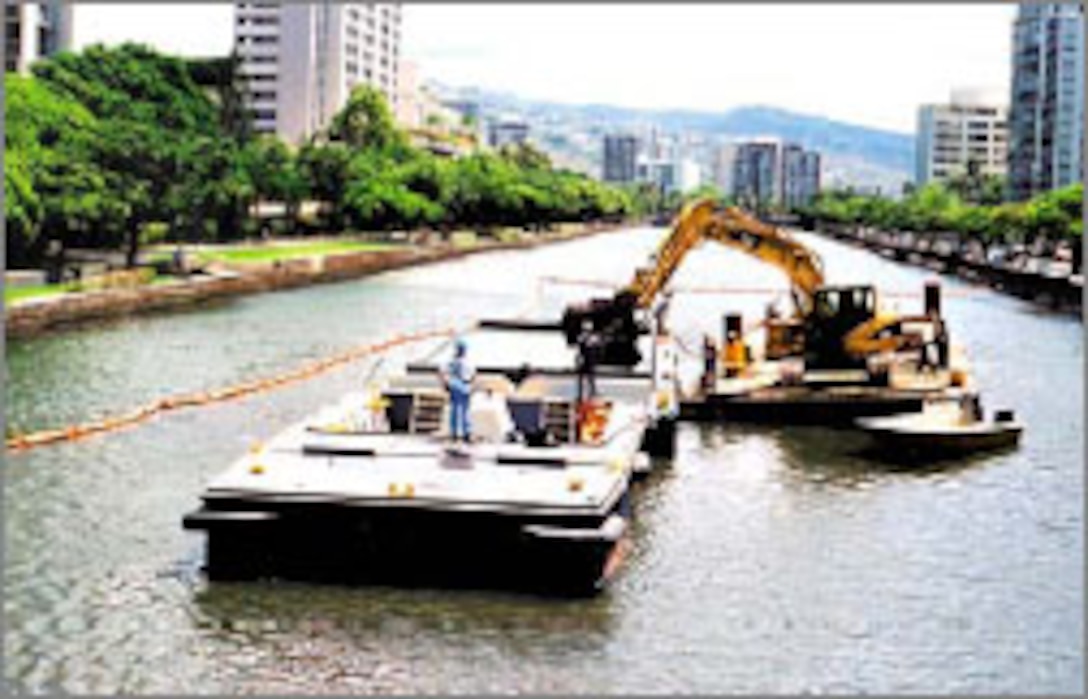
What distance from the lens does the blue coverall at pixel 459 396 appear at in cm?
2322

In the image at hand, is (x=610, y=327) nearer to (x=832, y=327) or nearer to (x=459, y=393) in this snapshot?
(x=832, y=327)

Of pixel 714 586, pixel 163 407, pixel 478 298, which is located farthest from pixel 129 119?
pixel 714 586

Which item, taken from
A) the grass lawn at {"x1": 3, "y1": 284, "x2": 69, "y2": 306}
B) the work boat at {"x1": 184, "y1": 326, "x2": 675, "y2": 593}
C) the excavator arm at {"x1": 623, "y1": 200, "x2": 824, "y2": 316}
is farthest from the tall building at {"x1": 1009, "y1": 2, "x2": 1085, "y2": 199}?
the work boat at {"x1": 184, "y1": 326, "x2": 675, "y2": 593}

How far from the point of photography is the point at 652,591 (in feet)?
70.0

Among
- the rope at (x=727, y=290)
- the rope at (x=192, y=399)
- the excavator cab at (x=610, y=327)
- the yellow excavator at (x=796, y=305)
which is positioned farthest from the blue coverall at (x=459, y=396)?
the rope at (x=727, y=290)

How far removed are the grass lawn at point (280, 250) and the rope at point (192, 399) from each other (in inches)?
1123

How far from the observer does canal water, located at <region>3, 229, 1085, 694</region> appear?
17.9 meters

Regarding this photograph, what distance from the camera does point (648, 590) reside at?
841 inches

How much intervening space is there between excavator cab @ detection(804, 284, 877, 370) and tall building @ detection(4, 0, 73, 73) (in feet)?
261

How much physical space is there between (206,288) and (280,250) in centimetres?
2425

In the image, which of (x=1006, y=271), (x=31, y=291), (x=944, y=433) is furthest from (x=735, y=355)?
(x=1006, y=271)

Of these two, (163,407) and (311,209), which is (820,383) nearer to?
(163,407)

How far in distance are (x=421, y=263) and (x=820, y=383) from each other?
3034 inches

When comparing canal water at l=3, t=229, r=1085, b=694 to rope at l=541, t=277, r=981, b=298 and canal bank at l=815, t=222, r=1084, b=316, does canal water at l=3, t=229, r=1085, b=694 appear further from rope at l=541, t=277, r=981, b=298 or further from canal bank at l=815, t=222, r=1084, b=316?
canal bank at l=815, t=222, r=1084, b=316
